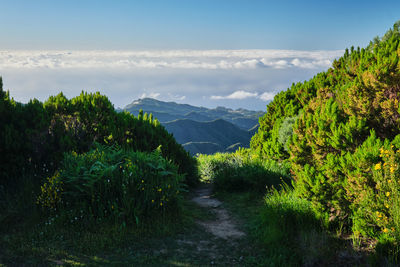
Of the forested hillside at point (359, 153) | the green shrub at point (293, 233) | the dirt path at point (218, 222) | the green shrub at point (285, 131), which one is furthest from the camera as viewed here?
the green shrub at point (285, 131)

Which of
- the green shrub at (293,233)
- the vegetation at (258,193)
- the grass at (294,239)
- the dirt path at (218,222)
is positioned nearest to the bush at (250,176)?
the vegetation at (258,193)

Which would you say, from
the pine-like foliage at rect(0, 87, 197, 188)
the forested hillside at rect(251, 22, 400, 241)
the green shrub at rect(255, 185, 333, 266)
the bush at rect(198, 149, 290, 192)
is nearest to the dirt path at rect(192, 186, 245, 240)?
the green shrub at rect(255, 185, 333, 266)

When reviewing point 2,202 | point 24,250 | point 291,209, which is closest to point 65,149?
point 2,202

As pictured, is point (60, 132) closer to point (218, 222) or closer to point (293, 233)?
point (218, 222)

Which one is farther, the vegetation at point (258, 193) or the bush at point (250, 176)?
the bush at point (250, 176)

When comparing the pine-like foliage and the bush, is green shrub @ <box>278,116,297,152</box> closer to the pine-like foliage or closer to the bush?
the bush

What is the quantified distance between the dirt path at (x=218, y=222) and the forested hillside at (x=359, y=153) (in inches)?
66.9

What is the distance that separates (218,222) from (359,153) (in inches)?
144

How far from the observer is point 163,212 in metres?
6.73

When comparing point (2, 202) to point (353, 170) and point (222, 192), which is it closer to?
point (222, 192)

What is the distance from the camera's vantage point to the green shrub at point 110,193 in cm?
640

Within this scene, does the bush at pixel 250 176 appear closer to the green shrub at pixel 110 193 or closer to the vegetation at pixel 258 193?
the vegetation at pixel 258 193

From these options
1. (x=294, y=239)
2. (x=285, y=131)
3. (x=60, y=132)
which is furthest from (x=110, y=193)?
(x=285, y=131)

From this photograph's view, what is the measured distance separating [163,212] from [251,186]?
13.0 feet
